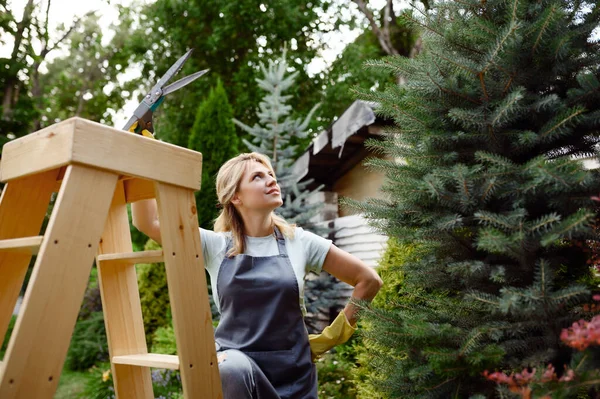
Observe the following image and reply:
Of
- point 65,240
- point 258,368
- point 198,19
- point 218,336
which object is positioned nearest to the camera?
point 65,240

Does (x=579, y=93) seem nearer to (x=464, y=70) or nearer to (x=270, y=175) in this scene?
(x=464, y=70)

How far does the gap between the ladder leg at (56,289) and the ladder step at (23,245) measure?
→ 4.4 inches


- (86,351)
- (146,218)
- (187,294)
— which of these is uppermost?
(146,218)

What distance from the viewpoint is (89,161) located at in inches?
71.6

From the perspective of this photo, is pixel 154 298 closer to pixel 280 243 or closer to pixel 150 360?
pixel 280 243

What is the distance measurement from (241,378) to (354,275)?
77 centimetres

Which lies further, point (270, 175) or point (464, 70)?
point (270, 175)

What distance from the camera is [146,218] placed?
2396 millimetres

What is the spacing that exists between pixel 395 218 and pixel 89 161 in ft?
4.29

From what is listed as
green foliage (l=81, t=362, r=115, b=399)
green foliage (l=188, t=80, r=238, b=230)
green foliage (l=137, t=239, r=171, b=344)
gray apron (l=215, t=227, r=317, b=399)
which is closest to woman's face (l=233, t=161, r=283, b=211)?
gray apron (l=215, t=227, r=317, b=399)

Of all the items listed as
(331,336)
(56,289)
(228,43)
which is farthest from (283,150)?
(228,43)

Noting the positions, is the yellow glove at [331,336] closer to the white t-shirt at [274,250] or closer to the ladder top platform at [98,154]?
the white t-shirt at [274,250]

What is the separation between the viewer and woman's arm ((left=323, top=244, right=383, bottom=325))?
262cm

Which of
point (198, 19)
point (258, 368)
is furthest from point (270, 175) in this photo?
point (198, 19)
